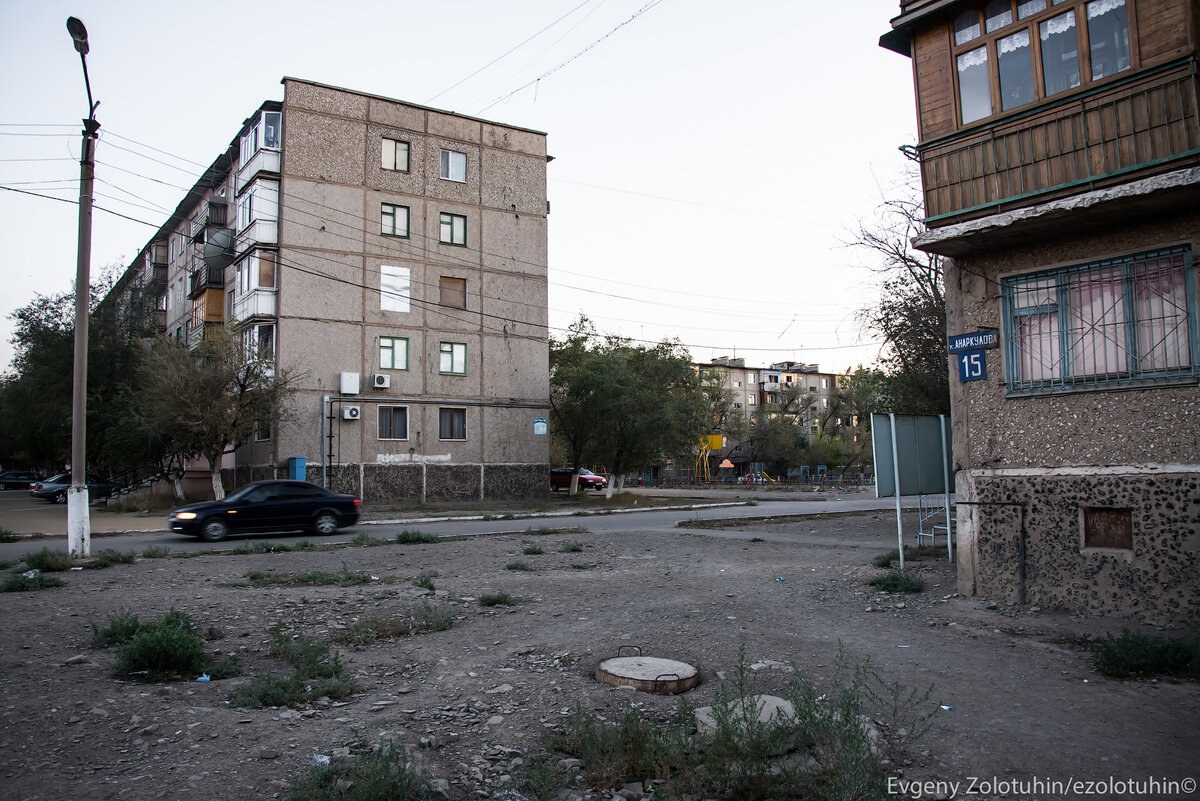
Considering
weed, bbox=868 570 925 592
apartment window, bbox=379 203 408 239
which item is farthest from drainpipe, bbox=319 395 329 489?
weed, bbox=868 570 925 592

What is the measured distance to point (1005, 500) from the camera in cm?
882

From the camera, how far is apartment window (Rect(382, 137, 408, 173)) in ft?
106

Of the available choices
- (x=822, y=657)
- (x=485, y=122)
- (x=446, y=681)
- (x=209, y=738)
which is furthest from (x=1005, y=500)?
(x=485, y=122)

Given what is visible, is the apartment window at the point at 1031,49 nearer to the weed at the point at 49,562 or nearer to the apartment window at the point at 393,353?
the weed at the point at 49,562

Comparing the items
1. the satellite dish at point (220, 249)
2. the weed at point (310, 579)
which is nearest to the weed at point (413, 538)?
the weed at point (310, 579)

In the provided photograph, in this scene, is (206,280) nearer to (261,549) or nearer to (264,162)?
(264,162)

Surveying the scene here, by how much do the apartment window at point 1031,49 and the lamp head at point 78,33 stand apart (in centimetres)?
1392

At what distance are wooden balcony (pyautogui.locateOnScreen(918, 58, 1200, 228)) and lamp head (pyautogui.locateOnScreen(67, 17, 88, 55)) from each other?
13.8m

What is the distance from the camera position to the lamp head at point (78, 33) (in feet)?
43.5

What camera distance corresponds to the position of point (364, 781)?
3887mm

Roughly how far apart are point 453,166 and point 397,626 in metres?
29.0

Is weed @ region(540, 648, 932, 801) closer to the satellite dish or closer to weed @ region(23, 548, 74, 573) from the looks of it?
weed @ region(23, 548, 74, 573)

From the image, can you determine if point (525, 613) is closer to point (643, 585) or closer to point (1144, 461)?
point (643, 585)

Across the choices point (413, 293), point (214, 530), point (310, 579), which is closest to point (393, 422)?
point (413, 293)
